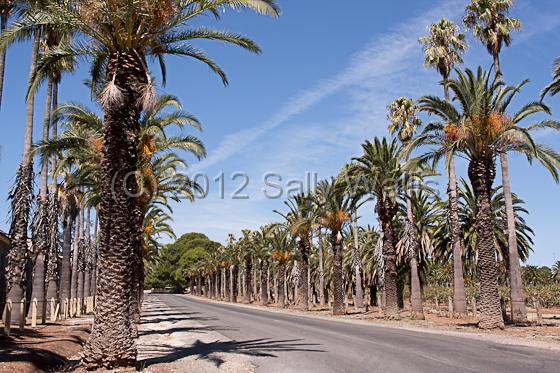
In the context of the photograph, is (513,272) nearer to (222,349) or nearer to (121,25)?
(222,349)

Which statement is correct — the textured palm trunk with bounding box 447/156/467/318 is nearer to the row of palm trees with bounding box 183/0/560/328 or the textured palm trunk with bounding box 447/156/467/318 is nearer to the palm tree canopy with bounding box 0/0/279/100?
the row of palm trees with bounding box 183/0/560/328

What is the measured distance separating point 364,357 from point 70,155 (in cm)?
1785

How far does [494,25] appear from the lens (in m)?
31.0

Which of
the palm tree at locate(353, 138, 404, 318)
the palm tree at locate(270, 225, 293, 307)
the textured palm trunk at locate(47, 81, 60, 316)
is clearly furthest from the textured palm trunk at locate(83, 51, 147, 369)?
the palm tree at locate(270, 225, 293, 307)

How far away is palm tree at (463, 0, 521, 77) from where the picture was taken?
100 ft

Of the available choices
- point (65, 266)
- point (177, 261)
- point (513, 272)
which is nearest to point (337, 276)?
point (513, 272)

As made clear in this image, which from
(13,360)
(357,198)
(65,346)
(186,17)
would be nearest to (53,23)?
(186,17)

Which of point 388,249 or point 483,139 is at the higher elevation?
point 483,139

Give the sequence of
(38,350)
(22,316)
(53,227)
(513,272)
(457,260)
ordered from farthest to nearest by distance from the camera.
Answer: (457,260) → (53,227) → (513,272) → (22,316) → (38,350)

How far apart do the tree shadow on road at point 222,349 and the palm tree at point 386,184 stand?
53.4ft

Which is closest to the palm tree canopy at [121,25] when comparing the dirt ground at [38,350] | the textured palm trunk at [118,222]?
the textured palm trunk at [118,222]

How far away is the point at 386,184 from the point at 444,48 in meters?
10.7

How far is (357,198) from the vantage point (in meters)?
36.4

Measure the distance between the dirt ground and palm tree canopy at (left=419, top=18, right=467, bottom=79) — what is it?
28075 mm
